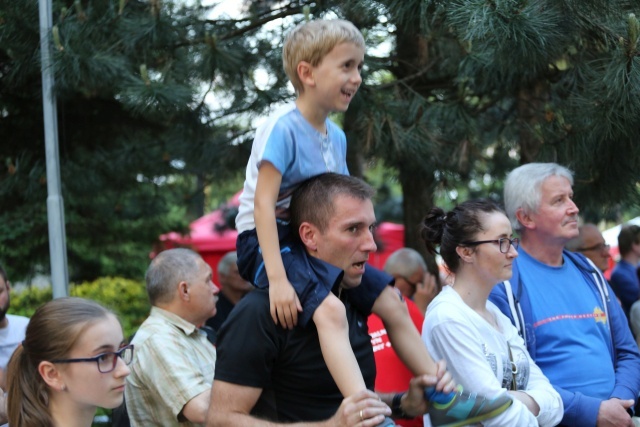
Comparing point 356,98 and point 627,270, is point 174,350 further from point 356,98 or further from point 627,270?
point 627,270

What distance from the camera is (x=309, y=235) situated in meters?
2.88

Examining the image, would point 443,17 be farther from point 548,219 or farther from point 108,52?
point 108,52

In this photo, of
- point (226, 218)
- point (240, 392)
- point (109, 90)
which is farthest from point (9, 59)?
point (226, 218)

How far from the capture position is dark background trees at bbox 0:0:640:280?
14.3ft

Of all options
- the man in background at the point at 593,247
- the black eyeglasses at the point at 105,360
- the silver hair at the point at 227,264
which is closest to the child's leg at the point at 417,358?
the black eyeglasses at the point at 105,360

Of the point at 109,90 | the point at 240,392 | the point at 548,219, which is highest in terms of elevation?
the point at 109,90

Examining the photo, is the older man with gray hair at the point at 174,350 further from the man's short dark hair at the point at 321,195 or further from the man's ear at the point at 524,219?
the man's ear at the point at 524,219

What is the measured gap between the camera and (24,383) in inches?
110

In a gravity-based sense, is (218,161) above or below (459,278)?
above

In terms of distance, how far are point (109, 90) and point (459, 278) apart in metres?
3.19

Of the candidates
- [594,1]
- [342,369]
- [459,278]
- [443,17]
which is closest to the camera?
[342,369]

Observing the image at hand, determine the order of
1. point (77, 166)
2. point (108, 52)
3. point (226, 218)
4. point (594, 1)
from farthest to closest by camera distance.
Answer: point (226, 218), point (77, 166), point (108, 52), point (594, 1)

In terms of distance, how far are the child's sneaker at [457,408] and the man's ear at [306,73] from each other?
1.13 m

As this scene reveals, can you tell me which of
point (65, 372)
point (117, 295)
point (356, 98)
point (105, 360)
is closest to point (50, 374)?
point (65, 372)
